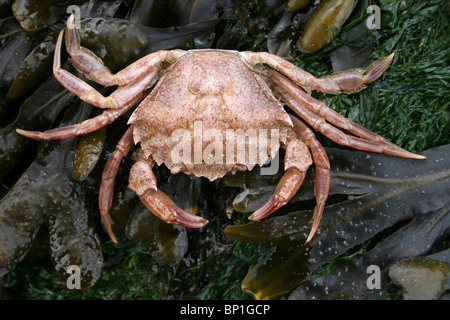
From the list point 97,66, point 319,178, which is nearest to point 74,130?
point 97,66

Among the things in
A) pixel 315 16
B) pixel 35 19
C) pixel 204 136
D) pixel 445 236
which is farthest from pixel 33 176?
pixel 445 236

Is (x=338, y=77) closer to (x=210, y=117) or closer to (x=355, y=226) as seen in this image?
(x=210, y=117)

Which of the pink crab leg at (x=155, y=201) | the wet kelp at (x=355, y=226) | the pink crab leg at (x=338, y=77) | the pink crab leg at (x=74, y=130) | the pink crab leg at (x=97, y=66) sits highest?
the pink crab leg at (x=97, y=66)

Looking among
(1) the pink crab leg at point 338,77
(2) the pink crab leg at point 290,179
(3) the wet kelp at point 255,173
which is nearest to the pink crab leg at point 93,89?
(3) the wet kelp at point 255,173

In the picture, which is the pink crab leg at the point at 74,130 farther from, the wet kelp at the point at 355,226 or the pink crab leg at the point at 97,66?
the wet kelp at the point at 355,226

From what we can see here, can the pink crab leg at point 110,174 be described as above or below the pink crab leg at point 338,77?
below

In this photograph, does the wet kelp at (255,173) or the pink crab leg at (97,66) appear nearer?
the pink crab leg at (97,66)

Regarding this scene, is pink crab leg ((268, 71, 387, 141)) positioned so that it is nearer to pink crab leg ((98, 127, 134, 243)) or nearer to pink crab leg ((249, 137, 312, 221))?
pink crab leg ((249, 137, 312, 221))
